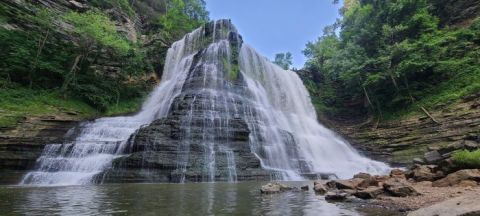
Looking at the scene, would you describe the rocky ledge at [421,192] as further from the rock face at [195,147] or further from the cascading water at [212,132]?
the cascading water at [212,132]

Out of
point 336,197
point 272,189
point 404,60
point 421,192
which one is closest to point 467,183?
point 421,192

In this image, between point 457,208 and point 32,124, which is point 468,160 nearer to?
point 457,208

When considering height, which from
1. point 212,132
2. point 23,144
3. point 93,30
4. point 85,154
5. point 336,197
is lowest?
point 336,197

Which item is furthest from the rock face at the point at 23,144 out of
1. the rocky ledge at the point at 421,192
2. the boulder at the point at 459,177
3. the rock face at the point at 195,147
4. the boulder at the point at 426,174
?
the boulder at the point at 459,177

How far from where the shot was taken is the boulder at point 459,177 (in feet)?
25.8

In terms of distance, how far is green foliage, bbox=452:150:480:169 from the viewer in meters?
8.46

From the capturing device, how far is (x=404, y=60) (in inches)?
1080

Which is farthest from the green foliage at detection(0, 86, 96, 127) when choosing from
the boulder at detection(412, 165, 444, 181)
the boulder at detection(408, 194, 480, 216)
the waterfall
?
the boulder at detection(408, 194, 480, 216)

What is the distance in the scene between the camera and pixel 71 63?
90.4 feet

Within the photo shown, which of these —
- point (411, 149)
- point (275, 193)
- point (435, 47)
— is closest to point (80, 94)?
point (275, 193)

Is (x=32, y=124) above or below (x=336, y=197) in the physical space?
above

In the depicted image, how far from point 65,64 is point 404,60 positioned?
2892 centimetres

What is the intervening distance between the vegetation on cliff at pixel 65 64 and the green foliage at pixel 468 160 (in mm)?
20621

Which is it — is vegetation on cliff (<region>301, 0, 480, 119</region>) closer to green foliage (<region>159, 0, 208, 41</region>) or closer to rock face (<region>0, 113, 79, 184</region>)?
green foliage (<region>159, 0, 208, 41</region>)
